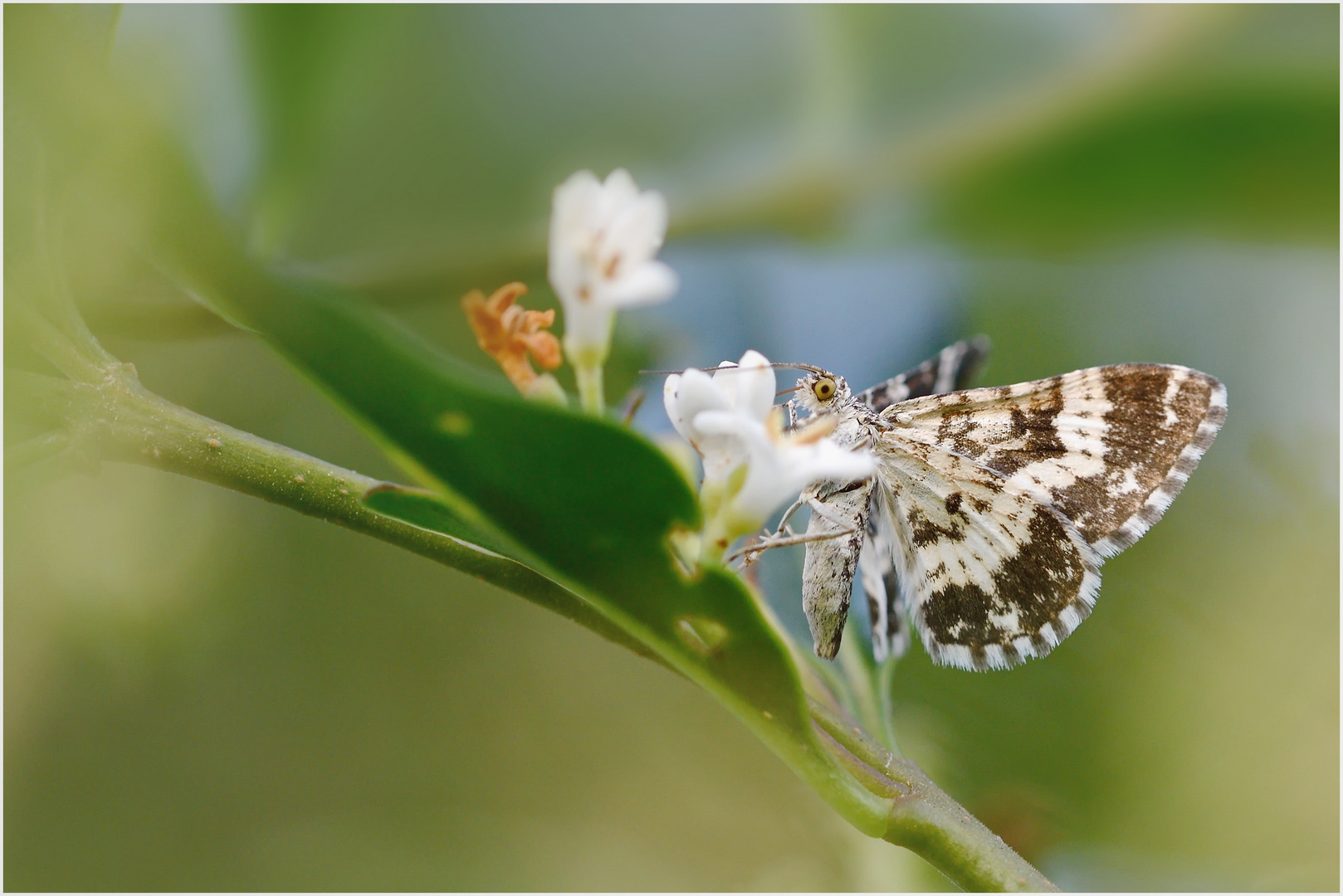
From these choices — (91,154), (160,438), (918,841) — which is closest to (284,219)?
(160,438)

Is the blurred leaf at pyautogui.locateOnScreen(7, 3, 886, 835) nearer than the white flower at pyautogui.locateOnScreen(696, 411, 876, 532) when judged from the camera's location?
Yes

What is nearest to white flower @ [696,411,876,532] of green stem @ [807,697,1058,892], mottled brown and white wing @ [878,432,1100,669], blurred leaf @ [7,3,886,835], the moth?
blurred leaf @ [7,3,886,835]

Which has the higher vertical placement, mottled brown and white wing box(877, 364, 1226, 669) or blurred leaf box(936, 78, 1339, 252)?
blurred leaf box(936, 78, 1339, 252)

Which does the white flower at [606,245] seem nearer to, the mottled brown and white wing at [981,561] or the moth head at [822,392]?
the moth head at [822,392]

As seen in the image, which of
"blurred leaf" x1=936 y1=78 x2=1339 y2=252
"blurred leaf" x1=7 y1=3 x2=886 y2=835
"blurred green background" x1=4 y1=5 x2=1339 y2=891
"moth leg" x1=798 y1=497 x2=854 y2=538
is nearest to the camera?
"blurred leaf" x1=7 y1=3 x2=886 y2=835

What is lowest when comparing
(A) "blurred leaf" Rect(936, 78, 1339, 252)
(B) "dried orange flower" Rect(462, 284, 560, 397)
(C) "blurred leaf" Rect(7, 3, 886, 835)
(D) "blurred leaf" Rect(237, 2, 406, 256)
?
(C) "blurred leaf" Rect(7, 3, 886, 835)

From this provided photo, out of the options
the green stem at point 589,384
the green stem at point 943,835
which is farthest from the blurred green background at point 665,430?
the green stem at point 943,835

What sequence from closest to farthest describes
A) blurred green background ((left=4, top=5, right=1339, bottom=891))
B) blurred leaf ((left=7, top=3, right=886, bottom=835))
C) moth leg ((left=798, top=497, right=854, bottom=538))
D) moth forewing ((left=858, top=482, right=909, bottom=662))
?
blurred leaf ((left=7, top=3, right=886, bottom=835)) → moth leg ((left=798, top=497, right=854, bottom=538)) → moth forewing ((left=858, top=482, right=909, bottom=662)) → blurred green background ((left=4, top=5, right=1339, bottom=891))

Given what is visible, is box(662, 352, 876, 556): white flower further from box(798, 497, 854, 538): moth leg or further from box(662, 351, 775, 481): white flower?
box(798, 497, 854, 538): moth leg
